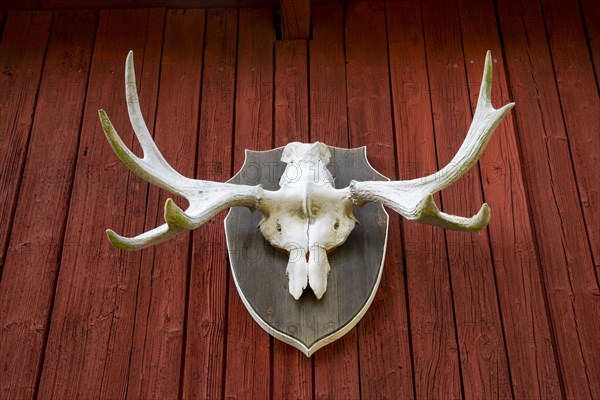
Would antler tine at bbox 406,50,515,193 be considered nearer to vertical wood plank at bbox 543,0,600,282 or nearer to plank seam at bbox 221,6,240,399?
vertical wood plank at bbox 543,0,600,282

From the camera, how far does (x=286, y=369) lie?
2.59 meters

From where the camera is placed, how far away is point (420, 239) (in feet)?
9.34

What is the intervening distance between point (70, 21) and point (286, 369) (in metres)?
1.99

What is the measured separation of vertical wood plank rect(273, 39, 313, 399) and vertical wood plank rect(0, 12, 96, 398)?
33.5 inches

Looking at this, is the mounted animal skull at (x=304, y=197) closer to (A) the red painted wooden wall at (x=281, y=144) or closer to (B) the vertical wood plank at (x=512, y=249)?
(A) the red painted wooden wall at (x=281, y=144)

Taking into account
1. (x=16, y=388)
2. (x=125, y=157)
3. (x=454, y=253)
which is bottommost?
(x=16, y=388)

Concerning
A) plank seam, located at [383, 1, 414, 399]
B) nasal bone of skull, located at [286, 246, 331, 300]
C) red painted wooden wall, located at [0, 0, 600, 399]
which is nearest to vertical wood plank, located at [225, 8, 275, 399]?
red painted wooden wall, located at [0, 0, 600, 399]

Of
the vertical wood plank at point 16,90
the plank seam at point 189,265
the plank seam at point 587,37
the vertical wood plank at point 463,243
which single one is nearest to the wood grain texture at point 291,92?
the plank seam at point 189,265

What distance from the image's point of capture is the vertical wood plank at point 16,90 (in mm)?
3055

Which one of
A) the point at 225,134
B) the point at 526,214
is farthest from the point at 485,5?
the point at 225,134

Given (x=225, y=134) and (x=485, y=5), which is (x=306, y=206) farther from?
(x=485, y=5)

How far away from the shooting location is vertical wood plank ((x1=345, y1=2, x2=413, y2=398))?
258 cm

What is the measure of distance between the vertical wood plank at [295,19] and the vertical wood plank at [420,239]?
40 centimetres

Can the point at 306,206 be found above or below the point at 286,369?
above
